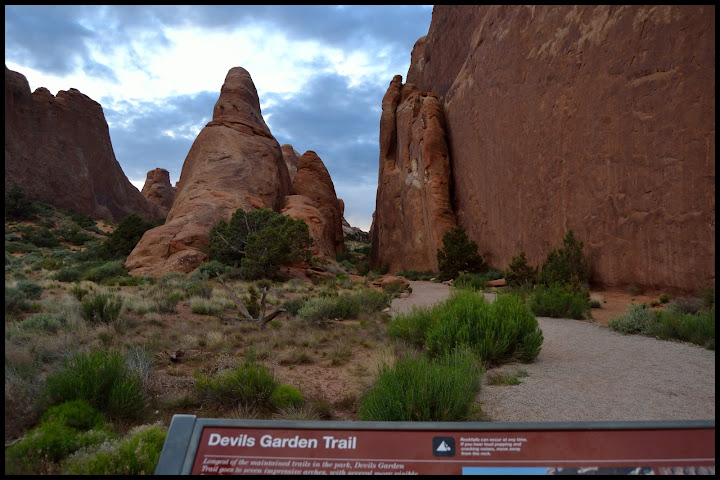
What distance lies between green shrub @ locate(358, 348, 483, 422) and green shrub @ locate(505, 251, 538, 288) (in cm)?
1291

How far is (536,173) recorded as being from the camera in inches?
682

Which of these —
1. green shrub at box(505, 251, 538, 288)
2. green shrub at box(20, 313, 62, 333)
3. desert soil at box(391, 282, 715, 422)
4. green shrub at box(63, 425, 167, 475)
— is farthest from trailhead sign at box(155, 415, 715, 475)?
green shrub at box(505, 251, 538, 288)

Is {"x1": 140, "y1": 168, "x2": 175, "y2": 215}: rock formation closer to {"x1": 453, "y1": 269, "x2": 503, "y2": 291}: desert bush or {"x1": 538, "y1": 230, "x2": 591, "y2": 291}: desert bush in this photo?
{"x1": 453, "y1": 269, "x2": 503, "y2": 291}: desert bush

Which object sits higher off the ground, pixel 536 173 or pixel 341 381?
pixel 536 173

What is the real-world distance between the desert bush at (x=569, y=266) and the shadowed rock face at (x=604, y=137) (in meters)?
0.34

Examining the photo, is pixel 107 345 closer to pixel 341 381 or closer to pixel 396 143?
pixel 341 381

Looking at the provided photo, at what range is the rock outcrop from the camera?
27.6 m

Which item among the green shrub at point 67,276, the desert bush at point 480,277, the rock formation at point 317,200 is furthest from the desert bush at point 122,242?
the desert bush at point 480,277

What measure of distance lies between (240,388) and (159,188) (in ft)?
248

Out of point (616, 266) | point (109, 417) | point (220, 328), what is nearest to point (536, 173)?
point (616, 266)

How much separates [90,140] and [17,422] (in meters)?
55.3

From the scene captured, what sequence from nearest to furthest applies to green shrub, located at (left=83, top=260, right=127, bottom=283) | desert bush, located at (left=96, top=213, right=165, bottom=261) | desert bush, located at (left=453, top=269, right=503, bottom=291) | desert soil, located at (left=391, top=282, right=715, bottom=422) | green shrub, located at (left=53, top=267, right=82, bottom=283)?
desert soil, located at (left=391, top=282, right=715, bottom=422)
green shrub, located at (left=53, top=267, right=82, bottom=283)
desert bush, located at (left=453, top=269, right=503, bottom=291)
green shrub, located at (left=83, top=260, right=127, bottom=283)
desert bush, located at (left=96, top=213, right=165, bottom=261)

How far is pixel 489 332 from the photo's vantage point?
6.76 m

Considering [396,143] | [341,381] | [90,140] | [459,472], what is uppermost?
[90,140]
